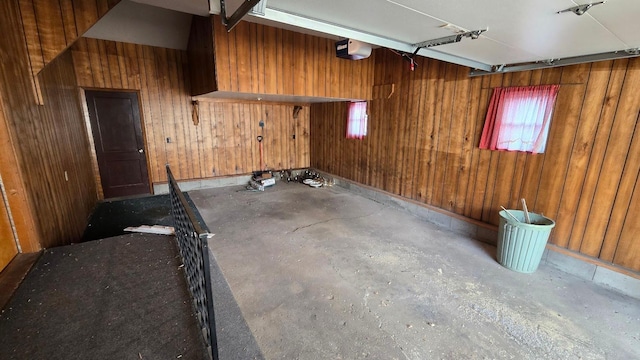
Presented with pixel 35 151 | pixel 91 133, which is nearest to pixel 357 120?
pixel 35 151

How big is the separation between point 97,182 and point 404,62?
5.91 metres

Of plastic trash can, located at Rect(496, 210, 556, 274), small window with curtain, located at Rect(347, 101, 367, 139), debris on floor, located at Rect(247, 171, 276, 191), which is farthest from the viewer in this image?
debris on floor, located at Rect(247, 171, 276, 191)

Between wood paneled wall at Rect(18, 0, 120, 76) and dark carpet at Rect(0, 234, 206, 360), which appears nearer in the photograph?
dark carpet at Rect(0, 234, 206, 360)

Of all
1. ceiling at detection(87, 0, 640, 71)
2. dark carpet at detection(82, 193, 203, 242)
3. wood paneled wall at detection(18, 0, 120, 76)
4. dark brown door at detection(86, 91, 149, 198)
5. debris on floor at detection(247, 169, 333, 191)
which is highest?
wood paneled wall at detection(18, 0, 120, 76)

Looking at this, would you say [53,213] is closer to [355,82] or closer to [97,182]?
[97,182]

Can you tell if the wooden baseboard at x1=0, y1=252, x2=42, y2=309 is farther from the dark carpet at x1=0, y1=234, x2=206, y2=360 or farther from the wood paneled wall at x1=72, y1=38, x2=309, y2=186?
the wood paneled wall at x1=72, y1=38, x2=309, y2=186

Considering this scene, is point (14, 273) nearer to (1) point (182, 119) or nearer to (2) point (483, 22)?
(2) point (483, 22)

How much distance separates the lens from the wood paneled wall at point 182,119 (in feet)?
15.6

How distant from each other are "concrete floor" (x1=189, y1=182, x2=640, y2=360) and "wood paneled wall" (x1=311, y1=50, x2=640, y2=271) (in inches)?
23.1

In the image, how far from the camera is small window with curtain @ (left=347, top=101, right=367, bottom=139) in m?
5.26

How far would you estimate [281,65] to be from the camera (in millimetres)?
4074

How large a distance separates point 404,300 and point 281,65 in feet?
11.6

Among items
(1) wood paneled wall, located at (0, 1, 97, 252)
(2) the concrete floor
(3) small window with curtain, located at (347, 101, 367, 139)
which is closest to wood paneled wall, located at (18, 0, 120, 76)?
(1) wood paneled wall, located at (0, 1, 97, 252)

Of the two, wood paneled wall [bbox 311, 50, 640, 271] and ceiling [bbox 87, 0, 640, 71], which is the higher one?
ceiling [bbox 87, 0, 640, 71]
